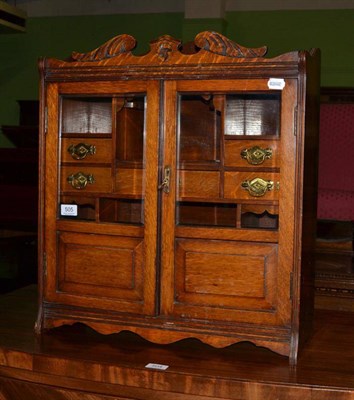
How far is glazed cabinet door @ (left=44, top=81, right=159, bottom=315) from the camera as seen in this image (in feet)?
9.20

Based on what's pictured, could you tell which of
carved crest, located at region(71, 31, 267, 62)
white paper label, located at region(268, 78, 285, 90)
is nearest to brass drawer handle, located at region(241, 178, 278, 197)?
white paper label, located at region(268, 78, 285, 90)

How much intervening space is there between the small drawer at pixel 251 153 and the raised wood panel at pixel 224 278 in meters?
0.31

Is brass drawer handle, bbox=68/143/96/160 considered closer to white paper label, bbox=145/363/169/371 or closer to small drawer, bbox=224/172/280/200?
small drawer, bbox=224/172/280/200

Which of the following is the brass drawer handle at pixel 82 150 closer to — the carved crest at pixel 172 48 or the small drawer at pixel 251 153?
the carved crest at pixel 172 48

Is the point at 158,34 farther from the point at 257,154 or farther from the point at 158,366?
the point at 158,366

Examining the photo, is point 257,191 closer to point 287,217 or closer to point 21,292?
point 287,217

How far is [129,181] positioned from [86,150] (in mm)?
236

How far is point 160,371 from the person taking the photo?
251cm

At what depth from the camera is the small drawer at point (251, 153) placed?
8.84 feet

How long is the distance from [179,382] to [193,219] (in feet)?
2.43

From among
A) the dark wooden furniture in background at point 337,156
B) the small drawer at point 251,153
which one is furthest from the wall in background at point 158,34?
the small drawer at point 251,153

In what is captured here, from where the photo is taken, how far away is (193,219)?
9.77 feet

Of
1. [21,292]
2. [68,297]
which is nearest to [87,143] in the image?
[68,297]

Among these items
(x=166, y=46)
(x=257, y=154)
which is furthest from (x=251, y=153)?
(x=166, y=46)
